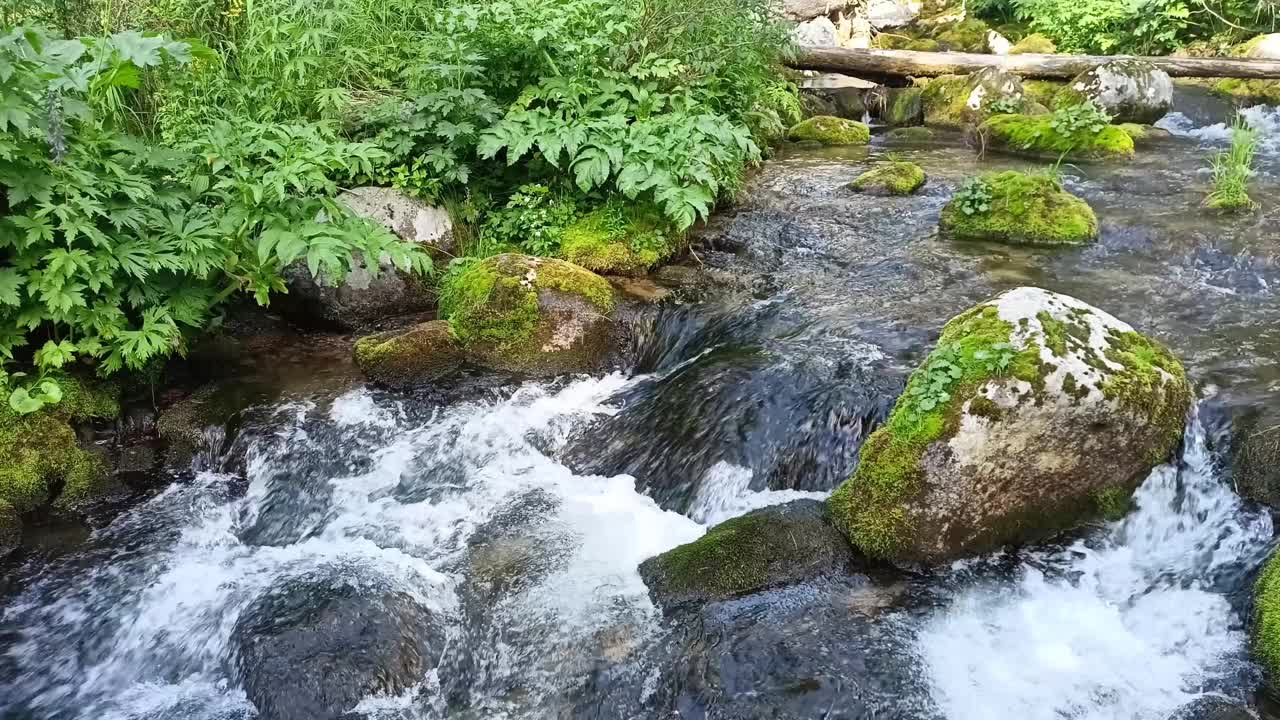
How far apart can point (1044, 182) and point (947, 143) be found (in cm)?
415

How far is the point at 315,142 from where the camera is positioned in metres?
5.95

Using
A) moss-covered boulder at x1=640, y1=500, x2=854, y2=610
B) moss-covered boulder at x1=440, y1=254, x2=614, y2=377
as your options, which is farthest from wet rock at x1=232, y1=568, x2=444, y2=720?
moss-covered boulder at x1=440, y1=254, x2=614, y2=377

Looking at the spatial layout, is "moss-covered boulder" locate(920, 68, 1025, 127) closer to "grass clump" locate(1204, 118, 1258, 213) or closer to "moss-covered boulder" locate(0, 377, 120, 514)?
"grass clump" locate(1204, 118, 1258, 213)

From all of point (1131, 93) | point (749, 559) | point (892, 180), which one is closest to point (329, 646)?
point (749, 559)

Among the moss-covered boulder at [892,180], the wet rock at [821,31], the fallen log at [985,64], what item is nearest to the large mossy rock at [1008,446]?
the moss-covered boulder at [892,180]

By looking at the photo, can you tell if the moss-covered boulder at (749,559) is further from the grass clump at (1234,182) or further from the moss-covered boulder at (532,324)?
the grass clump at (1234,182)

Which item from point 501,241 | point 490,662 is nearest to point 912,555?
point 490,662

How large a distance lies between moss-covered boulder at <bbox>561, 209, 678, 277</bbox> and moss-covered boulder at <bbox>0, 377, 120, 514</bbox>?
12.0 feet

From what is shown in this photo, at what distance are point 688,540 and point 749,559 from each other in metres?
0.59

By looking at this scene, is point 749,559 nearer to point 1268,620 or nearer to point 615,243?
point 1268,620

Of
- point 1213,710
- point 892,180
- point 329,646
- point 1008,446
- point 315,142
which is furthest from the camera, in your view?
point 892,180

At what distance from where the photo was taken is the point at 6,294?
14.8ft

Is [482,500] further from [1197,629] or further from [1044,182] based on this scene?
[1044,182]

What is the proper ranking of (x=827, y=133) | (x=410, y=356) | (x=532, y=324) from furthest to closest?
(x=827, y=133) < (x=532, y=324) < (x=410, y=356)
